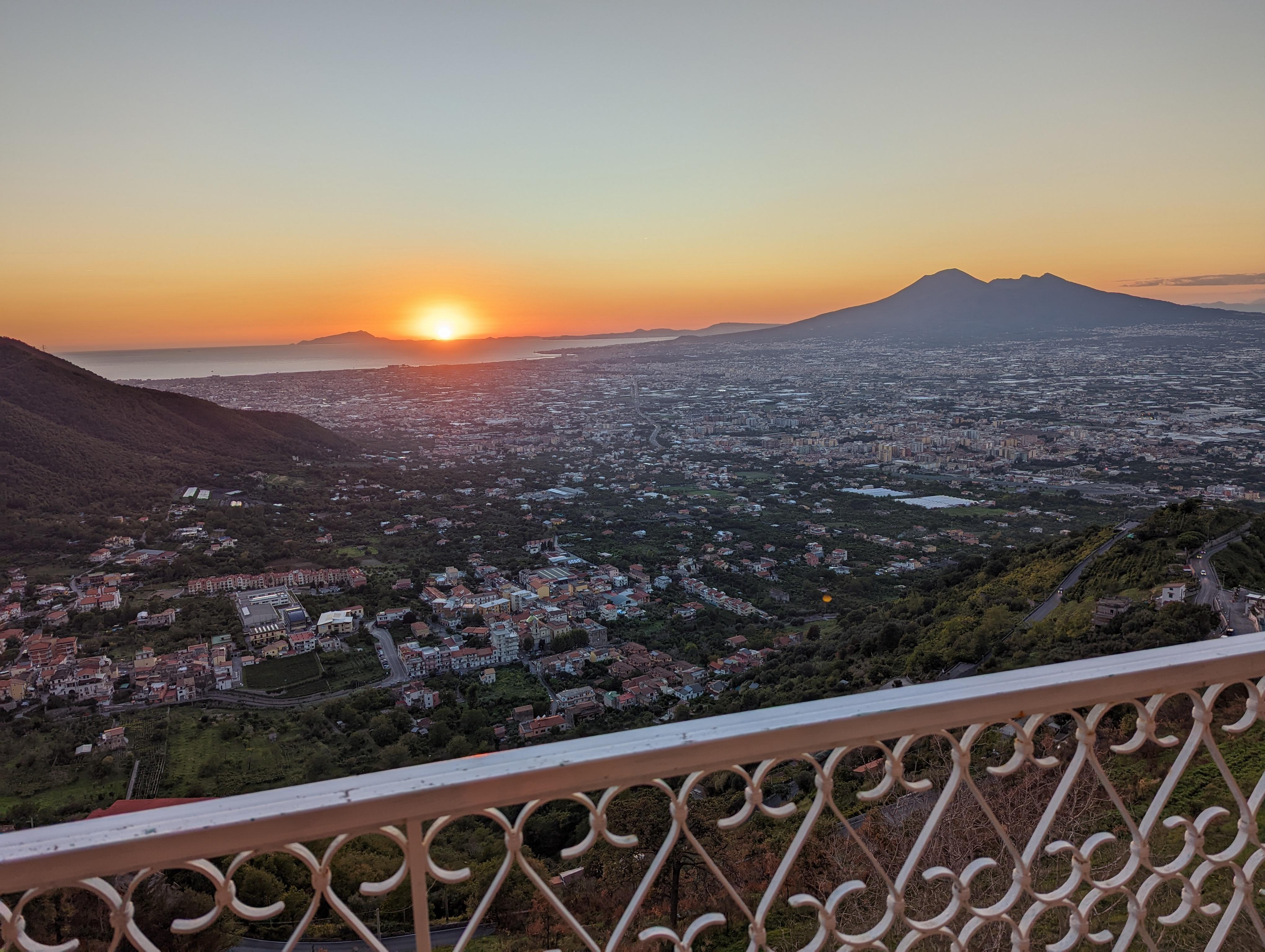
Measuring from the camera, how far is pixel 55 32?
5.32m

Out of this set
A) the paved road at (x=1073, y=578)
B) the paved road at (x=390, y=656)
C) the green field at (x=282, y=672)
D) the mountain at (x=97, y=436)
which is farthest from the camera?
the mountain at (x=97, y=436)

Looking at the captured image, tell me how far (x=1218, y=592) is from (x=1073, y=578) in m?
→ 1.77

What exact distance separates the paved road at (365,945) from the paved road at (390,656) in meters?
5.81

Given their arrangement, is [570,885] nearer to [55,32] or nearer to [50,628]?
[55,32]

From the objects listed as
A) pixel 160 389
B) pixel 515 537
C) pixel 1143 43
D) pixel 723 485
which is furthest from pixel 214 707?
pixel 723 485

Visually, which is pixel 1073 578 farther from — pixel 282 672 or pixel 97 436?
pixel 97 436

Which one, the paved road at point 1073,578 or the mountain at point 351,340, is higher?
the mountain at point 351,340

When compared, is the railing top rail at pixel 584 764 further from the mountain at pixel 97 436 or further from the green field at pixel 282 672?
the mountain at pixel 97 436

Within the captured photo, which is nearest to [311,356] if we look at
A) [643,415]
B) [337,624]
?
[643,415]

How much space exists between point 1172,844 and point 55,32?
26.6ft

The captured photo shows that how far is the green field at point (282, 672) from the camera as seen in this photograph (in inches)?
268

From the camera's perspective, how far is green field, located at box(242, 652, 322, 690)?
6805mm

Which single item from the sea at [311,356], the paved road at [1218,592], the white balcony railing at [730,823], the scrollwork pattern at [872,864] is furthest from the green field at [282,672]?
the sea at [311,356]

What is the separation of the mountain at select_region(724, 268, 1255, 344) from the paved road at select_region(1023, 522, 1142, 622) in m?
32.0
